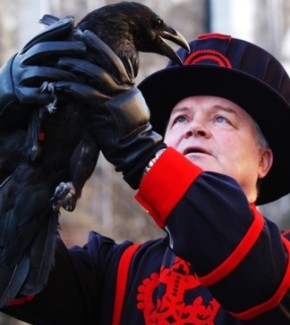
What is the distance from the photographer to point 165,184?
2.28m

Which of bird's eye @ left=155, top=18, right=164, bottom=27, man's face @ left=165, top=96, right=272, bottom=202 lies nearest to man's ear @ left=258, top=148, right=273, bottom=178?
man's face @ left=165, top=96, right=272, bottom=202

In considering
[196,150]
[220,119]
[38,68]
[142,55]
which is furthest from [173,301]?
[142,55]

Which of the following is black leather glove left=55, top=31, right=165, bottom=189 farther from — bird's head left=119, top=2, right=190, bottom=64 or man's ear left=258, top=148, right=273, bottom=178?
man's ear left=258, top=148, right=273, bottom=178

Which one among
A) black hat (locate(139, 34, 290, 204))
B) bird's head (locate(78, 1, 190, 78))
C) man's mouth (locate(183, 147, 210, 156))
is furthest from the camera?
black hat (locate(139, 34, 290, 204))

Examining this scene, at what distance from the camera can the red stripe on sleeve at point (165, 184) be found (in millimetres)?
2273

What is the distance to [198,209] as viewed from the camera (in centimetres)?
225

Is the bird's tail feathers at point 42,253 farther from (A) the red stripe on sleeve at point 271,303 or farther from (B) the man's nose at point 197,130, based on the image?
(B) the man's nose at point 197,130

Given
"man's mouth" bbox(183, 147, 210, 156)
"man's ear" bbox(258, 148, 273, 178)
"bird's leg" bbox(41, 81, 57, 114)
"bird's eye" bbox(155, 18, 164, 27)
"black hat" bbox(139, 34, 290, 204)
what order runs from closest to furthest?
"bird's leg" bbox(41, 81, 57, 114) < "bird's eye" bbox(155, 18, 164, 27) < "man's mouth" bbox(183, 147, 210, 156) < "black hat" bbox(139, 34, 290, 204) < "man's ear" bbox(258, 148, 273, 178)

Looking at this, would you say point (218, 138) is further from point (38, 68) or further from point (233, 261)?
point (38, 68)

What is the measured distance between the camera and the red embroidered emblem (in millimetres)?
2596

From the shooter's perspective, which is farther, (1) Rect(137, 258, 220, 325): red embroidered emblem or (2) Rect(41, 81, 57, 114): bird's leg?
(1) Rect(137, 258, 220, 325): red embroidered emblem

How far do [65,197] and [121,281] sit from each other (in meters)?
0.52

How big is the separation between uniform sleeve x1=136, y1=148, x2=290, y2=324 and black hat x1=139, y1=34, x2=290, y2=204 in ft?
1.81

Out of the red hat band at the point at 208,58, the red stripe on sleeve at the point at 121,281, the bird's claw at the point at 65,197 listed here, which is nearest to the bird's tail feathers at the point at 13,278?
the bird's claw at the point at 65,197
